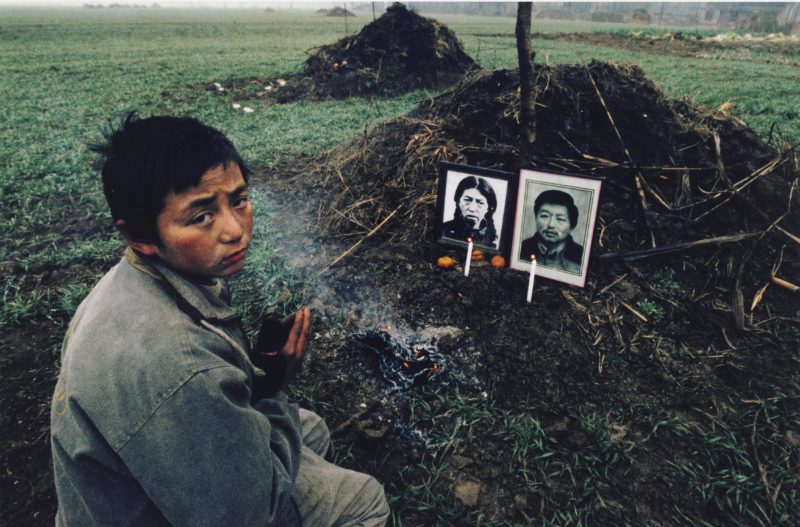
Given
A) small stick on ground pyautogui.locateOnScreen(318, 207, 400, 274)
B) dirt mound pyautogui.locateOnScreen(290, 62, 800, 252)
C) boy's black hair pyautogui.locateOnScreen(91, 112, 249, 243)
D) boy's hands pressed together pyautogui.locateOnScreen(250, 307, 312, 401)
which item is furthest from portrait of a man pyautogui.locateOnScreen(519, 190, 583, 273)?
boy's black hair pyautogui.locateOnScreen(91, 112, 249, 243)

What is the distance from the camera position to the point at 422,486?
2201 millimetres

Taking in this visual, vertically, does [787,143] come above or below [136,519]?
above

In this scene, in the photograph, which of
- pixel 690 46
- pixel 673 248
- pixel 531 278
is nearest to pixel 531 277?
pixel 531 278

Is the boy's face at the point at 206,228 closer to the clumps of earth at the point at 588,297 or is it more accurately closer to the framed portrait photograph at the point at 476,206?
the clumps of earth at the point at 588,297

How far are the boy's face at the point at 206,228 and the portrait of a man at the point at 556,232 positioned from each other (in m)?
2.10

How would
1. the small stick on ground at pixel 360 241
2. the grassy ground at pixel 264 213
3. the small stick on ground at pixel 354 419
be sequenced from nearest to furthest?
the grassy ground at pixel 264 213 < the small stick on ground at pixel 354 419 < the small stick on ground at pixel 360 241

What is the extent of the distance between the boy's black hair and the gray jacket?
5.8 inches

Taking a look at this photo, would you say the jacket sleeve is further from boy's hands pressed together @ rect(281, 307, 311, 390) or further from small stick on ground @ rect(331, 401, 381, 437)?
small stick on ground @ rect(331, 401, 381, 437)

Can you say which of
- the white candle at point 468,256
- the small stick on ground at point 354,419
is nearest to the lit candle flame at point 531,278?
the white candle at point 468,256

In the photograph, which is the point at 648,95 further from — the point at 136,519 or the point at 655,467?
the point at 136,519

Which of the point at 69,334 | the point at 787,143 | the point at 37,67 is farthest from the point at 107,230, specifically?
the point at 37,67

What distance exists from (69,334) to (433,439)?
173 cm

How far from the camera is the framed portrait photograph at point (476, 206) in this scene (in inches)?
124

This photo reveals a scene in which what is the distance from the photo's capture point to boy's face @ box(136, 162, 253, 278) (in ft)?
4.30
